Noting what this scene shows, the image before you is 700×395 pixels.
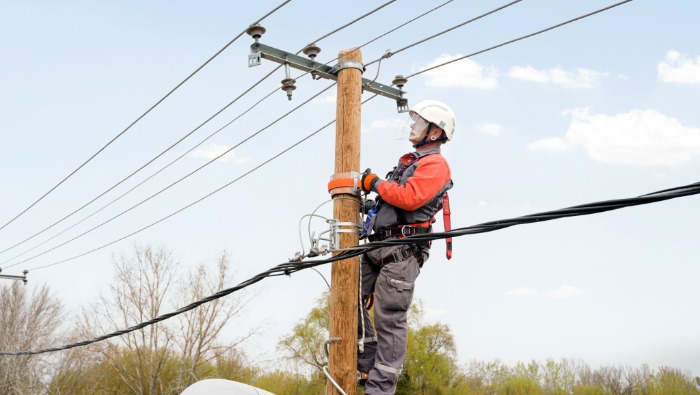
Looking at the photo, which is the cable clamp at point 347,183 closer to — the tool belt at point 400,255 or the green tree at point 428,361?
the tool belt at point 400,255

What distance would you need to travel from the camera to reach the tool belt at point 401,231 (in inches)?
222

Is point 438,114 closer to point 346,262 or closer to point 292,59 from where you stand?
point 346,262

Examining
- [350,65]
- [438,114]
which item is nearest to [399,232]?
[438,114]

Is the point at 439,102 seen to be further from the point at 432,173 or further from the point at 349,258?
the point at 349,258

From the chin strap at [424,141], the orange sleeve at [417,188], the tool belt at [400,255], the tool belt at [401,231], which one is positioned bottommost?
the tool belt at [400,255]

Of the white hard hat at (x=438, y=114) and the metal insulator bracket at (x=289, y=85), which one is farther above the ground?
the metal insulator bracket at (x=289, y=85)

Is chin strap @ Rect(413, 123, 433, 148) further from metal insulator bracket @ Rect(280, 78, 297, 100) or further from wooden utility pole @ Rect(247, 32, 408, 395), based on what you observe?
metal insulator bracket @ Rect(280, 78, 297, 100)

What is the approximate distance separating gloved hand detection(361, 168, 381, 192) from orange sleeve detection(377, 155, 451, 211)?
100 mm

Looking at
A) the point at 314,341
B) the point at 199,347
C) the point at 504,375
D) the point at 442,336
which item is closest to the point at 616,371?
the point at 504,375

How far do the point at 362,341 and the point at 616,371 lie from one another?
4029cm

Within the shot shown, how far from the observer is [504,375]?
4594cm

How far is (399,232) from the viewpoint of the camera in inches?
225

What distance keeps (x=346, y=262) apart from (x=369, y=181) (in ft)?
2.28

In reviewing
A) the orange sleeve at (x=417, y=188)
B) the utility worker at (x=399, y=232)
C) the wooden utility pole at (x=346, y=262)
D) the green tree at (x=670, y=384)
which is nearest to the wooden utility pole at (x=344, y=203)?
the wooden utility pole at (x=346, y=262)
